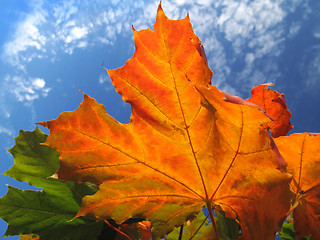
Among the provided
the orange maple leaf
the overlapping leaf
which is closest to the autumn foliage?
the orange maple leaf

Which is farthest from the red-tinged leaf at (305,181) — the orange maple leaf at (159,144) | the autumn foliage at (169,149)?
the orange maple leaf at (159,144)

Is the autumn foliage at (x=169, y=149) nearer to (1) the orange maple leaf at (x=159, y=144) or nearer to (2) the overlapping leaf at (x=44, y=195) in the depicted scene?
(1) the orange maple leaf at (x=159, y=144)

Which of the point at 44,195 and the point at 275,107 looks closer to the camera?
the point at 44,195

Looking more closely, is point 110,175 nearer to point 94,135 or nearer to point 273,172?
point 94,135

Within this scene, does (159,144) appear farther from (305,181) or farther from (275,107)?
(275,107)

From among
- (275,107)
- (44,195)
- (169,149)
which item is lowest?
(44,195)

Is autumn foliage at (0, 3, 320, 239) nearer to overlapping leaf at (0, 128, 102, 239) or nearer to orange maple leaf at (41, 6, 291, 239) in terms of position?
orange maple leaf at (41, 6, 291, 239)

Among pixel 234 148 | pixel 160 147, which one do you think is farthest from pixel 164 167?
pixel 234 148

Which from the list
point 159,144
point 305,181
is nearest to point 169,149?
point 159,144
